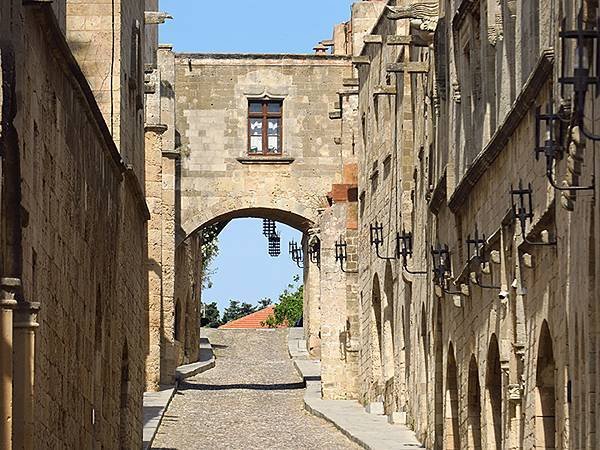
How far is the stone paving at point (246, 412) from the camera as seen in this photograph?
1262 inches

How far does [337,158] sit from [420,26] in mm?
17059

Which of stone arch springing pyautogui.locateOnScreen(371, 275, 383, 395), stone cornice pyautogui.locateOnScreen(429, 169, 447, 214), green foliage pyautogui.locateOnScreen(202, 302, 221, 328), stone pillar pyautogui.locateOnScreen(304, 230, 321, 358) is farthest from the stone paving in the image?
green foliage pyautogui.locateOnScreen(202, 302, 221, 328)

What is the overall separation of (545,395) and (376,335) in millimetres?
17984

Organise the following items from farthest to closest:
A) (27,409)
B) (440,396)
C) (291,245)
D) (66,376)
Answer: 1. (291,245)
2. (440,396)
3. (66,376)
4. (27,409)

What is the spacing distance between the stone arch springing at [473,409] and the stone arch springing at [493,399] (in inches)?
66.8

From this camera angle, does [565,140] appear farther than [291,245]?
No

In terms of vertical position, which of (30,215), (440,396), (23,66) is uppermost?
(23,66)

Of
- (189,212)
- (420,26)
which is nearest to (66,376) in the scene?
(420,26)

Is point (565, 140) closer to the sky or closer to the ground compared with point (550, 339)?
closer to the sky

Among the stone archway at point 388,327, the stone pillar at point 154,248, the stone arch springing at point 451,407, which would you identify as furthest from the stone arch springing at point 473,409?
the stone pillar at point 154,248

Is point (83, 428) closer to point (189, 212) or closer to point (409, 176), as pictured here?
point (409, 176)

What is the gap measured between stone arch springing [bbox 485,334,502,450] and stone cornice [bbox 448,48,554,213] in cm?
222

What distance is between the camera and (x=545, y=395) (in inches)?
745

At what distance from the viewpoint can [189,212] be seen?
46375mm
